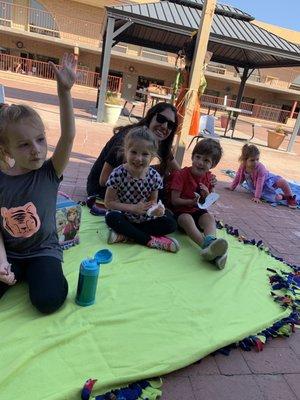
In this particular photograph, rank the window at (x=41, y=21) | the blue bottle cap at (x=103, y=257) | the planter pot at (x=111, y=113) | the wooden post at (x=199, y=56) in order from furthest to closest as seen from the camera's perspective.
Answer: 1. the window at (x=41, y=21)
2. the planter pot at (x=111, y=113)
3. the wooden post at (x=199, y=56)
4. the blue bottle cap at (x=103, y=257)

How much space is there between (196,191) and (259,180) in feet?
8.26

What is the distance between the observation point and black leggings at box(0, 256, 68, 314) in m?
2.04

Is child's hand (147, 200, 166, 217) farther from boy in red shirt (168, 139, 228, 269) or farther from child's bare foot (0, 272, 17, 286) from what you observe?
child's bare foot (0, 272, 17, 286)

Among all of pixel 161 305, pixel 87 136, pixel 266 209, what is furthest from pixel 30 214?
pixel 87 136

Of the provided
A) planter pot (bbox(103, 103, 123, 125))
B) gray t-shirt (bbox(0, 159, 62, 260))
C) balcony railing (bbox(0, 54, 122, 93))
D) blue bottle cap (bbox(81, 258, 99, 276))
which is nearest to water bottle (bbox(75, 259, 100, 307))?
blue bottle cap (bbox(81, 258, 99, 276))

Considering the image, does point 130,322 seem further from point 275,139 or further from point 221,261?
point 275,139

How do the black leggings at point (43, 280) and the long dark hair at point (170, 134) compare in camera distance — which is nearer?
the black leggings at point (43, 280)

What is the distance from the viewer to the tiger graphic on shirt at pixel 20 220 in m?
2.12

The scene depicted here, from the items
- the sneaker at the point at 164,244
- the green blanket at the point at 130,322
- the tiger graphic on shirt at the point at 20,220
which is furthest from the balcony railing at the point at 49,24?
the tiger graphic on shirt at the point at 20,220

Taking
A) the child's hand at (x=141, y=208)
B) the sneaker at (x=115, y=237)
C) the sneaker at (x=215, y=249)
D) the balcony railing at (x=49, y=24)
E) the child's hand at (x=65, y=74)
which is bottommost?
the sneaker at (x=115, y=237)

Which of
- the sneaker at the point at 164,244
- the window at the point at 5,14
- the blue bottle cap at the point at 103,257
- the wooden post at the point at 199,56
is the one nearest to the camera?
the blue bottle cap at the point at 103,257

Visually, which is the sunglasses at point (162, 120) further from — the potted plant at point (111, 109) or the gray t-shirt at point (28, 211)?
the potted plant at point (111, 109)

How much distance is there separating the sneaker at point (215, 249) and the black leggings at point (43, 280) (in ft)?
4.09

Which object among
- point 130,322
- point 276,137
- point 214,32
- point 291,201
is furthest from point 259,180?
point 276,137
